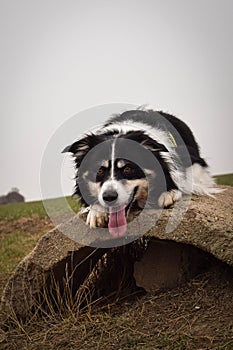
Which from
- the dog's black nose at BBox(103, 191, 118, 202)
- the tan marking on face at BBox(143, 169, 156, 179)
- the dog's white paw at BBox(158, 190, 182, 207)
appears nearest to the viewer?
the dog's black nose at BBox(103, 191, 118, 202)

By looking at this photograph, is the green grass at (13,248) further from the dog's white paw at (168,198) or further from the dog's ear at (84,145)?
the dog's white paw at (168,198)

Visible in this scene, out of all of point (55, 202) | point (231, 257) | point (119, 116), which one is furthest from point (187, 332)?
point (119, 116)

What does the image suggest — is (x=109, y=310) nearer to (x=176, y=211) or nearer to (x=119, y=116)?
(x=176, y=211)

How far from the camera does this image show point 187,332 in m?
3.66

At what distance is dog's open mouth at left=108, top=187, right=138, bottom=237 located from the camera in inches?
174

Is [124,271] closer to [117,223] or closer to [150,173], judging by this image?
[117,223]

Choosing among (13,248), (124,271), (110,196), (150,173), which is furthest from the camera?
(13,248)

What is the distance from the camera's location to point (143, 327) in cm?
393

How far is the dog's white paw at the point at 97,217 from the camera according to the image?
14.9 feet

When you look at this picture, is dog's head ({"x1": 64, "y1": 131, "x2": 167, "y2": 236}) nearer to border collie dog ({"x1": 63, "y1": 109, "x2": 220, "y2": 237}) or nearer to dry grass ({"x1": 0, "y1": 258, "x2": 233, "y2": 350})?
border collie dog ({"x1": 63, "y1": 109, "x2": 220, "y2": 237})

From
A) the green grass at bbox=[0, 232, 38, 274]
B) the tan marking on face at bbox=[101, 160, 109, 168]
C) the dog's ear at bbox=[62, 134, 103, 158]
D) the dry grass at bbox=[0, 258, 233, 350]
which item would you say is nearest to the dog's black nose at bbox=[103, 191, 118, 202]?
the tan marking on face at bbox=[101, 160, 109, 168]

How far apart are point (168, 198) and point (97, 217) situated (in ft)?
2.29

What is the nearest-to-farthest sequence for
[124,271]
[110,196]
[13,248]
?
1. [110,196]
2. [124,271]
3. [13,248]

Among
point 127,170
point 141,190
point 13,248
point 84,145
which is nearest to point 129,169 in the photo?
point 127,170
